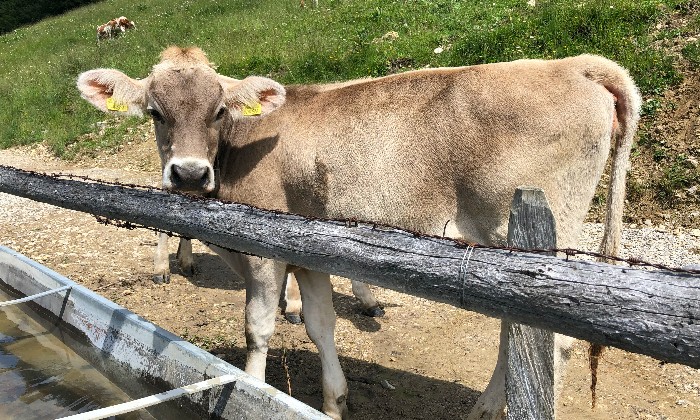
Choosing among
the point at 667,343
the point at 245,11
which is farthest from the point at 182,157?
the point at 245,11

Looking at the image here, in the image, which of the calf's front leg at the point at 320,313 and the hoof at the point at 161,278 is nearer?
the calf's front leg at the point at 320,313

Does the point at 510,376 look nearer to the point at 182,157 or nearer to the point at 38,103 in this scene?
the point at 182,157

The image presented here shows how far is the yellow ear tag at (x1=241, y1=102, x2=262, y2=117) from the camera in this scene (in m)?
5.03

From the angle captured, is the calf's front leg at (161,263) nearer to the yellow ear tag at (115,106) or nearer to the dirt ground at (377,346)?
the dirt ground at (377,346)

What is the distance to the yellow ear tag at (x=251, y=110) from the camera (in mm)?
5031

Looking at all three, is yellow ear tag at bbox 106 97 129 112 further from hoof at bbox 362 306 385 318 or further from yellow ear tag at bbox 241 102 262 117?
hoof at bbox 362 306 385 318

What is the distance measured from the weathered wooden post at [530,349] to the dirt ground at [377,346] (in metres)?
2.22

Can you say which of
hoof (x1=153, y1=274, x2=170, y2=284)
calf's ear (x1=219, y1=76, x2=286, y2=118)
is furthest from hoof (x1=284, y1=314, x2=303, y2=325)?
calf's ear (x1=219, y1=76, x2=286, y2=118)

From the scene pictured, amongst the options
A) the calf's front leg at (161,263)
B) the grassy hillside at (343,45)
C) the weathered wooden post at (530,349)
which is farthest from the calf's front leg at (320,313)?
the grassy hillside at (343,45)

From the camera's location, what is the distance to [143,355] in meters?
4.12

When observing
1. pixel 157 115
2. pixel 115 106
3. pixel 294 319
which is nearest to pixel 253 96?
pixel 157 115

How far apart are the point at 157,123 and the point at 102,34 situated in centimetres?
2260

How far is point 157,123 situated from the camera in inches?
198

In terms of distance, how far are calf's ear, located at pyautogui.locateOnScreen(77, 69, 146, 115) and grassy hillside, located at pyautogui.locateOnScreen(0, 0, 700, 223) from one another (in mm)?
6134
